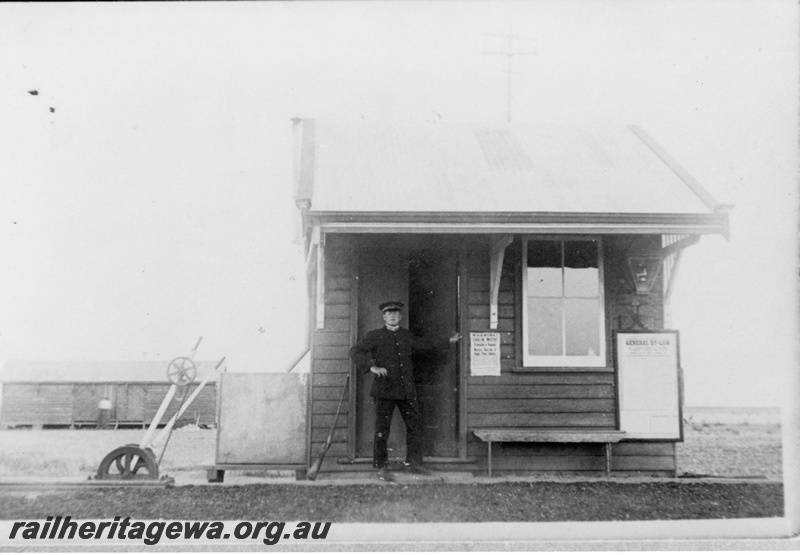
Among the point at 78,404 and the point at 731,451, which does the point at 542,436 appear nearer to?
the point at 731,451

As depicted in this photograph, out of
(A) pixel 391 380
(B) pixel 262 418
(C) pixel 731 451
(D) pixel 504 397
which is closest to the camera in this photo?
(A) pixel 391 380

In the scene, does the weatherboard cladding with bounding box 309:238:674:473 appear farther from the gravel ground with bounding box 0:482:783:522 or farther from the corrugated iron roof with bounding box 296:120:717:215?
the corrugated iron roof with bounding box 296:120:717:215

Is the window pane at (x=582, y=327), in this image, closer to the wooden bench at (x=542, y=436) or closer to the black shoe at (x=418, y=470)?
the wooden bench at (x=542, y=436)

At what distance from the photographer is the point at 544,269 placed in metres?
7.63

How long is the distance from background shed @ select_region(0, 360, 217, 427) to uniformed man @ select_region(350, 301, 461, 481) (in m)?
10.3

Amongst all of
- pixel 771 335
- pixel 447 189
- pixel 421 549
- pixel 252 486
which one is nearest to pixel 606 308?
pixel 771 335

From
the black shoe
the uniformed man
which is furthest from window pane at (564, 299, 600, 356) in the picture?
the black shoe

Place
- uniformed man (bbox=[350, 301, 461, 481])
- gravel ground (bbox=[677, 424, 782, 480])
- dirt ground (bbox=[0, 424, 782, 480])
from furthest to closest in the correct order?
dirt ground (bbox=[0, 424, 782, 480]) < gravel ground (bbox=[677, 424, 782, 480]) < uniformed man (bbox=[350, 301, 461, 481])

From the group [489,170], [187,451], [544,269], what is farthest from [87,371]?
[544,269]

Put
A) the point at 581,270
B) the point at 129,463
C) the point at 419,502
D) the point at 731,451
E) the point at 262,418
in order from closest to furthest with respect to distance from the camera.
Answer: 1. the point at 419,502
2. the point at 129,463
3. the point at 262,418
4. the point at 581,270
5. the point at 731,451

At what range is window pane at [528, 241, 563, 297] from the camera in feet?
24.9

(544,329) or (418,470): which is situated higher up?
(544,329)

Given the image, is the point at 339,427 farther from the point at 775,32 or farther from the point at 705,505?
the point at 775,32

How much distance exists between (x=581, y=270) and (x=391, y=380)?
242 cm
